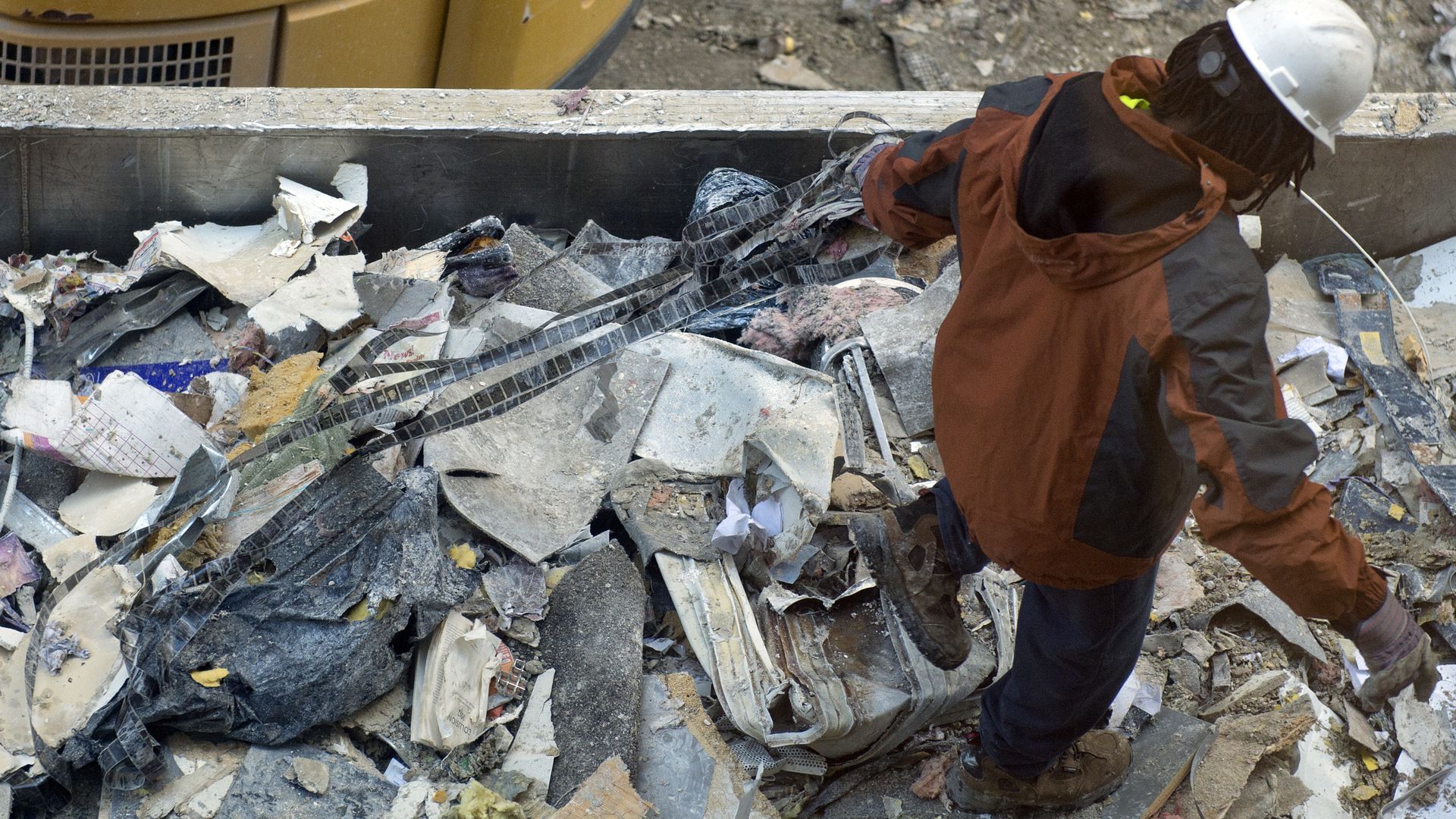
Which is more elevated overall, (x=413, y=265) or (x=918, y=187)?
(x=918, y=187)

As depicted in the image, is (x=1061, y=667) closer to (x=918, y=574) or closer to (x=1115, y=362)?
(x=918, y=574)

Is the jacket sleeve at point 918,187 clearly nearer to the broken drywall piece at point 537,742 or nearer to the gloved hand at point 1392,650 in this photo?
the gloved hand at point 1392,650

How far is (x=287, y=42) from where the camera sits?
361cm

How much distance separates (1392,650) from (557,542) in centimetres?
195

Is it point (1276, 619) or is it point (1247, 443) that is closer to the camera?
point (1247, 443)

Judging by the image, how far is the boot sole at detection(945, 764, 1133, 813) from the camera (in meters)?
2.78

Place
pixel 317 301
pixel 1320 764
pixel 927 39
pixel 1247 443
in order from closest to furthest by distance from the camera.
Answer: pixel 1247 443 → pixel 1320 764 → pixel 317 301 → pixel 927 39

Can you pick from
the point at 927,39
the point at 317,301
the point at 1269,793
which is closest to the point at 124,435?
the point at 317,301

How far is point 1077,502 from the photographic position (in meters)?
2.06

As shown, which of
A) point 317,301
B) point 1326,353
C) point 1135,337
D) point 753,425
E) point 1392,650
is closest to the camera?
point 1135,337

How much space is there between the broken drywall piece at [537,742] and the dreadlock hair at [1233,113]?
1.93m

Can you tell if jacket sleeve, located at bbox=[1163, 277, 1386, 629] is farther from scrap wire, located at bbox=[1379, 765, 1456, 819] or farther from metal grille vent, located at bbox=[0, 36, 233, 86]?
metal grille vent, located at bbox=[0, 36, 233, 86]

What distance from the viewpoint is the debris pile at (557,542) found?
8.71ft

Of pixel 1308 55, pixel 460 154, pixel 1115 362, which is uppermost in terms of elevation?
pixel 1308 55
